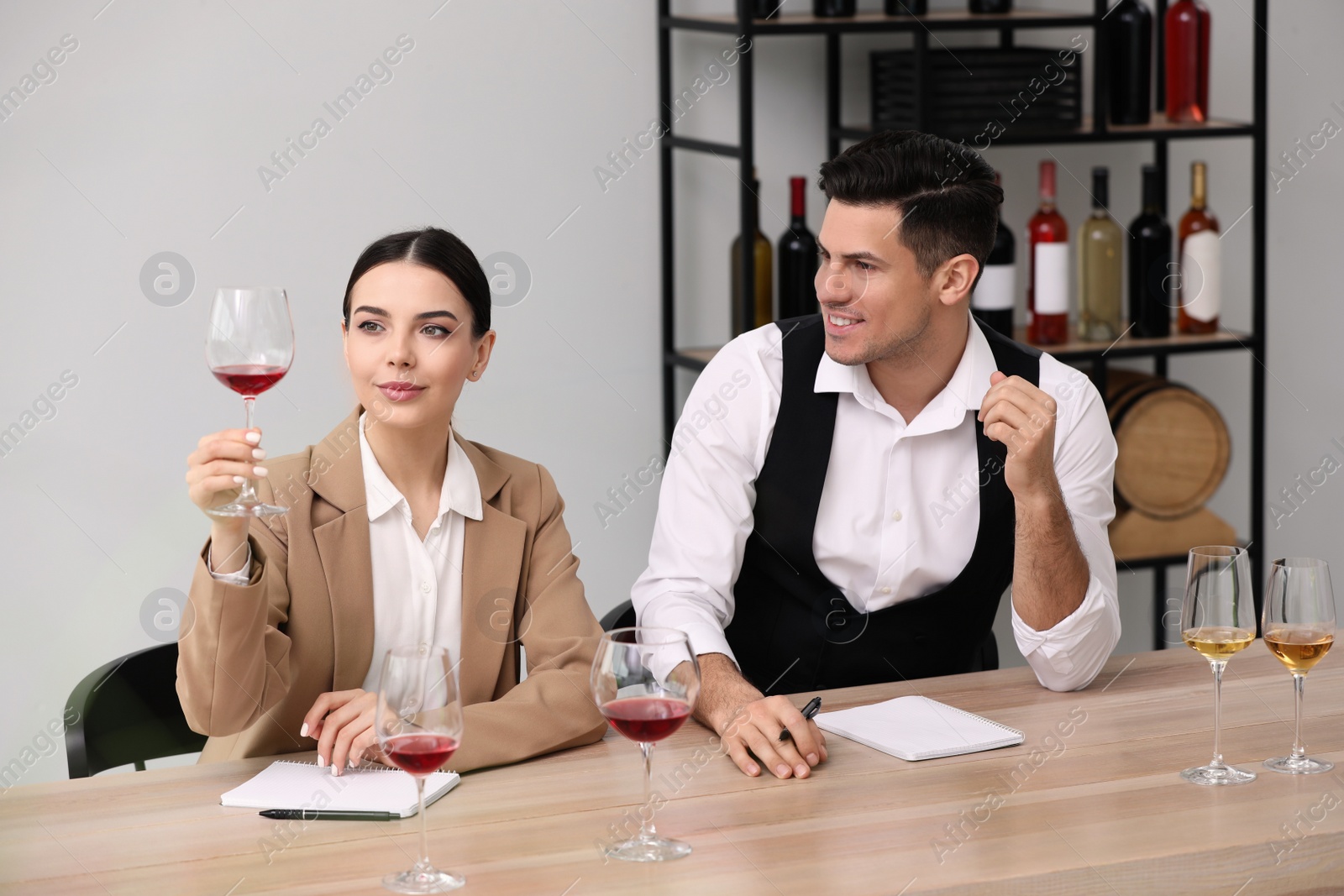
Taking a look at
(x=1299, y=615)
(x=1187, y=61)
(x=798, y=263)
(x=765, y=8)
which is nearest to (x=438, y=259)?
(x=1299, y=615)

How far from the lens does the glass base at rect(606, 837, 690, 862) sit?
1.31 meters

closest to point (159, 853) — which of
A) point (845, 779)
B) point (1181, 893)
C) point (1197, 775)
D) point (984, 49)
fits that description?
point (845, 779)

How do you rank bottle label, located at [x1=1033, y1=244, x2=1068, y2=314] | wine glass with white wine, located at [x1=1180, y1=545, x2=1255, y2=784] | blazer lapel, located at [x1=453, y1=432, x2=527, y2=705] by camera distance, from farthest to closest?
bottle label, located at [x1=1033, y1=244, x2=1068, y2=314]
blazer lapel, located at [x1=453, y1=432, x2=527, y2=705]
wine glass with white wine, located at [x1=1180, y1=545, x2=1255, y2=784]

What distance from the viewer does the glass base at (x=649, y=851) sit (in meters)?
1.31

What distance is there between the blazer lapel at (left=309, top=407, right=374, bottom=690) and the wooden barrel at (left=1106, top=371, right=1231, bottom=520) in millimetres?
2049

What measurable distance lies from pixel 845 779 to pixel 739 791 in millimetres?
122

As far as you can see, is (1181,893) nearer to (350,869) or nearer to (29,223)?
(350,869)

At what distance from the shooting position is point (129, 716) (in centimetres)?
181

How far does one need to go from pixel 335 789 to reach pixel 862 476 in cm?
102

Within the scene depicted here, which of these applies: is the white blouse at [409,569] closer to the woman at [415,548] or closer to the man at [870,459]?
the woman at [415,548]

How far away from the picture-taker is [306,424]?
9.87ft

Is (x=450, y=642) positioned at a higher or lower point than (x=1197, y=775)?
higher

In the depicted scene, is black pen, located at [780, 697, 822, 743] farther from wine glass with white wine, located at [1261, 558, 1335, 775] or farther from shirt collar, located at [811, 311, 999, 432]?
shirt collar, located at [811, 311, 999, 432]

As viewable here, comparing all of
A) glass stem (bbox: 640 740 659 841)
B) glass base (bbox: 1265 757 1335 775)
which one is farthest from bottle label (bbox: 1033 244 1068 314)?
glass stem (bbox: 640 740 659 841)
